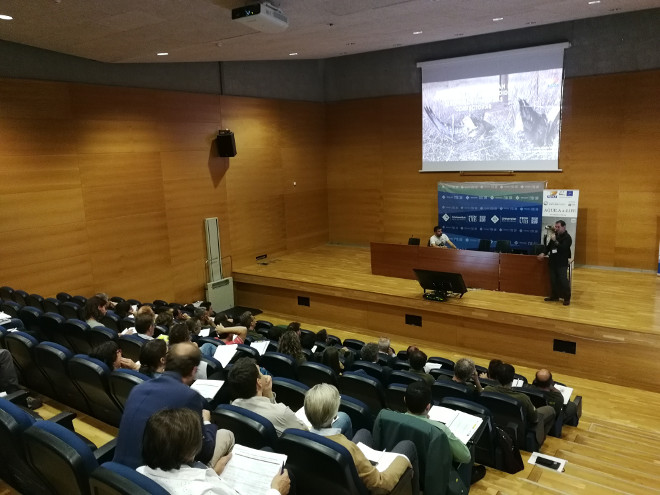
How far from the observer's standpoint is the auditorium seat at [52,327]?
14.8ft

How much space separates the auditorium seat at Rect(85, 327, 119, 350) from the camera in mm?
4098

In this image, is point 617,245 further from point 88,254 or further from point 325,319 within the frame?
point 88,254

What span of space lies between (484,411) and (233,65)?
28.2 feet

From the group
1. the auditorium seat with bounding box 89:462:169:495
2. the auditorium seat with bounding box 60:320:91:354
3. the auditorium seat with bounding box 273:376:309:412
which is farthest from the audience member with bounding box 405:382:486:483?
the auditorium seat with bounding box 60:320:91:354

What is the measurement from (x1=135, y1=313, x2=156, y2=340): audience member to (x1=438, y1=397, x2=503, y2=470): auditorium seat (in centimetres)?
267

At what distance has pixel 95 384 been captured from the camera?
3107 millimetres

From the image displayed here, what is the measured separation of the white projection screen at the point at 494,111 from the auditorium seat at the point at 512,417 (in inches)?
264

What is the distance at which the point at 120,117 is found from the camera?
7.81m

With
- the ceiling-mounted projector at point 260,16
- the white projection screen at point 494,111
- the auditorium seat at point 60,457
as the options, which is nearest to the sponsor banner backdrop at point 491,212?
the white projection screen at point 494,111

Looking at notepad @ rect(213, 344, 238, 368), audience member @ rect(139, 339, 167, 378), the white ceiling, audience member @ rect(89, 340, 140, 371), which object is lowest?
notepad @ rect(213, 344, 238, 368)

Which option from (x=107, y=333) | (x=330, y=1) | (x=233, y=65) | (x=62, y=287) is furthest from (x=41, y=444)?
(x=233, y=65)

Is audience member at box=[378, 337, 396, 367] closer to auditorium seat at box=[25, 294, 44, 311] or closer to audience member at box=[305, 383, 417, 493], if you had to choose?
audience member at box=[305, 383, 417, 493]

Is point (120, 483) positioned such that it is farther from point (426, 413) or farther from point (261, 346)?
point (261, 346)

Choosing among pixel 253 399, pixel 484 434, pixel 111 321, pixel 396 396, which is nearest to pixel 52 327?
pixel 111 321
